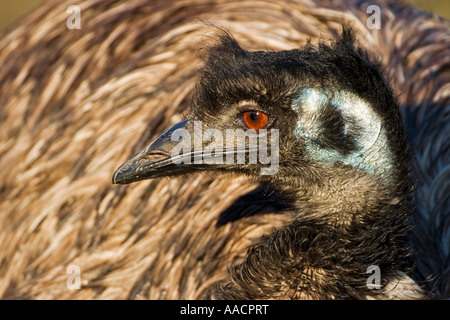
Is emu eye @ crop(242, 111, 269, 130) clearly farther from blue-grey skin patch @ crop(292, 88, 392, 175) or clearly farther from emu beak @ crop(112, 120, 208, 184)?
emu beak @ crop(112, 120, 208, 184)

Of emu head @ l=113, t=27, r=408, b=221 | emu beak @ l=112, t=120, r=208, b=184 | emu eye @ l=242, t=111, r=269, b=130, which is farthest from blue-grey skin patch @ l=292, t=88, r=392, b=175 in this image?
emu beak @ l=112, t=120, r=208, b=184

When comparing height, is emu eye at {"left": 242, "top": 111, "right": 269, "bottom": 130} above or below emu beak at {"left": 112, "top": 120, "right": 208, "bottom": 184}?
above

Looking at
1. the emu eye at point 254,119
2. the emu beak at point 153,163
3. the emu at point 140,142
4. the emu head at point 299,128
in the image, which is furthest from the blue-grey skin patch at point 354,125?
the emu at point 140,142

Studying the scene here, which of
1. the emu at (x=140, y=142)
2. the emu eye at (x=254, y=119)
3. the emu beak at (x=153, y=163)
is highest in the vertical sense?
the emu at (x=140, y=142)

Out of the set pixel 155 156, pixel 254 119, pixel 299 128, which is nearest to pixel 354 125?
pixel 299 128

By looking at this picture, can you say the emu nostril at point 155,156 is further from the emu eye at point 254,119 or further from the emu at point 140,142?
the emu at point 140,142

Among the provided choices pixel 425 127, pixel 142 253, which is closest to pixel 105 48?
pixel 142 253
